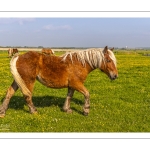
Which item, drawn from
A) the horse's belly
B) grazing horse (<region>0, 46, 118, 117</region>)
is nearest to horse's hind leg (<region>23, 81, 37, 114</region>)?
grazing horse (<region>0, 46, 118, 117</region>)

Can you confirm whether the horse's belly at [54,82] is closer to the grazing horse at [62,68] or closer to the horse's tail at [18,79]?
the grazing horse at [62,68]

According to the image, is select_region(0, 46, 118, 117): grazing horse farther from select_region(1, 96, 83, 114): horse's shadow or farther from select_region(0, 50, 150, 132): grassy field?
select_region(1, 96, 83, 114): horse's shadow

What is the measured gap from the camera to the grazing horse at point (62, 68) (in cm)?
961

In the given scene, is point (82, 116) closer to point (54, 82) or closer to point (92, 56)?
point (54, 82)

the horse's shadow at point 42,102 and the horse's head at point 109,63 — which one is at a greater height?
the horse's head at point 109,63

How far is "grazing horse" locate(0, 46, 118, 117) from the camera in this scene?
31.5 feet

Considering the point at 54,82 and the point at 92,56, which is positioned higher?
the point at 92,56

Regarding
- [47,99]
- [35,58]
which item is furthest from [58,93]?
[35,58]

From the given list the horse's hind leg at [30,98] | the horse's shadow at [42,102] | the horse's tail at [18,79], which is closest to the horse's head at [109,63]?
the horse's shadow at [42,102]

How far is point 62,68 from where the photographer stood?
984 centimetres

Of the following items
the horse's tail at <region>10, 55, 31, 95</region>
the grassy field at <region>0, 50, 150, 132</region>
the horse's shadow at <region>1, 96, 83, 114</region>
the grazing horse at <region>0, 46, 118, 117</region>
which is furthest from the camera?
the horse's shadow at <region>1, 96, 83, 114</region>

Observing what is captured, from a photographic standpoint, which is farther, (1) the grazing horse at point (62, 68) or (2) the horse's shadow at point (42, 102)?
(2) the horse's shadow at point (42, 102)

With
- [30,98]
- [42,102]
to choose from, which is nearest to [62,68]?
[30,98]

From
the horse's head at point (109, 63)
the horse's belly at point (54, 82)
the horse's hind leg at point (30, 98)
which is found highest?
the horse's head at point (109, 63)
